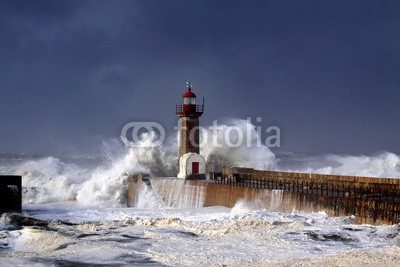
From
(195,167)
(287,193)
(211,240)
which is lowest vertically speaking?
(211,240)

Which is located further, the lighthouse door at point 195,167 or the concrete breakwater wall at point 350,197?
the lighthouse door at point 195,167

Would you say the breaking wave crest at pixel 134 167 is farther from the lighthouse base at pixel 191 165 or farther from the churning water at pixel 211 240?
the churning water at pixel 211 240

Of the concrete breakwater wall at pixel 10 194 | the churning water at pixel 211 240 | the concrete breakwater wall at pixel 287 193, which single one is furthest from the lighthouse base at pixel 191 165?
the concrete breakwater wall at pixel 10 194

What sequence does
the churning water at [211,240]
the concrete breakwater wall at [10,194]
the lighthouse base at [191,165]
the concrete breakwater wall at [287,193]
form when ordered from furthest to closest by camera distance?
1. the lighthouse base at [191,165]
2. the concrete breakwater wall at [10,194]
3. the concrete breakwater wall at [287,193]
4. the churning water at [211,240]

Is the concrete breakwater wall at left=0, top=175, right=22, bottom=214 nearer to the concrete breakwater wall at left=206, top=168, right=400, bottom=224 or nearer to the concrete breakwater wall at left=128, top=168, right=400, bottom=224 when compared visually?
the concrete breakwater wall at left=128, top=168, right=400, bottom=224

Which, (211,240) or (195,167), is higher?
(195,167)

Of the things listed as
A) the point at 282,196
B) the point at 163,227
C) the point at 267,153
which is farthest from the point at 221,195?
the point at 267,153

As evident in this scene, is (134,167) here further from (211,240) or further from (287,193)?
(211,240)

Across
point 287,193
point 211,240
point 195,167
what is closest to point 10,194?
point 195,167

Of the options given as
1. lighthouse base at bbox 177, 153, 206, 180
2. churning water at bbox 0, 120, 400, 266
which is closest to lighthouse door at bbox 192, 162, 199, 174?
lighthouse base at bbox 177, 153, 206, 180

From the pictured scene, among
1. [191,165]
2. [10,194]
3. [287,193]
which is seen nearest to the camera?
[287,193]

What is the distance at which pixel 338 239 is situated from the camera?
10727 mm

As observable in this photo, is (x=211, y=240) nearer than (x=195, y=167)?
Yes

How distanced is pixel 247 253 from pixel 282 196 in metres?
6.01
